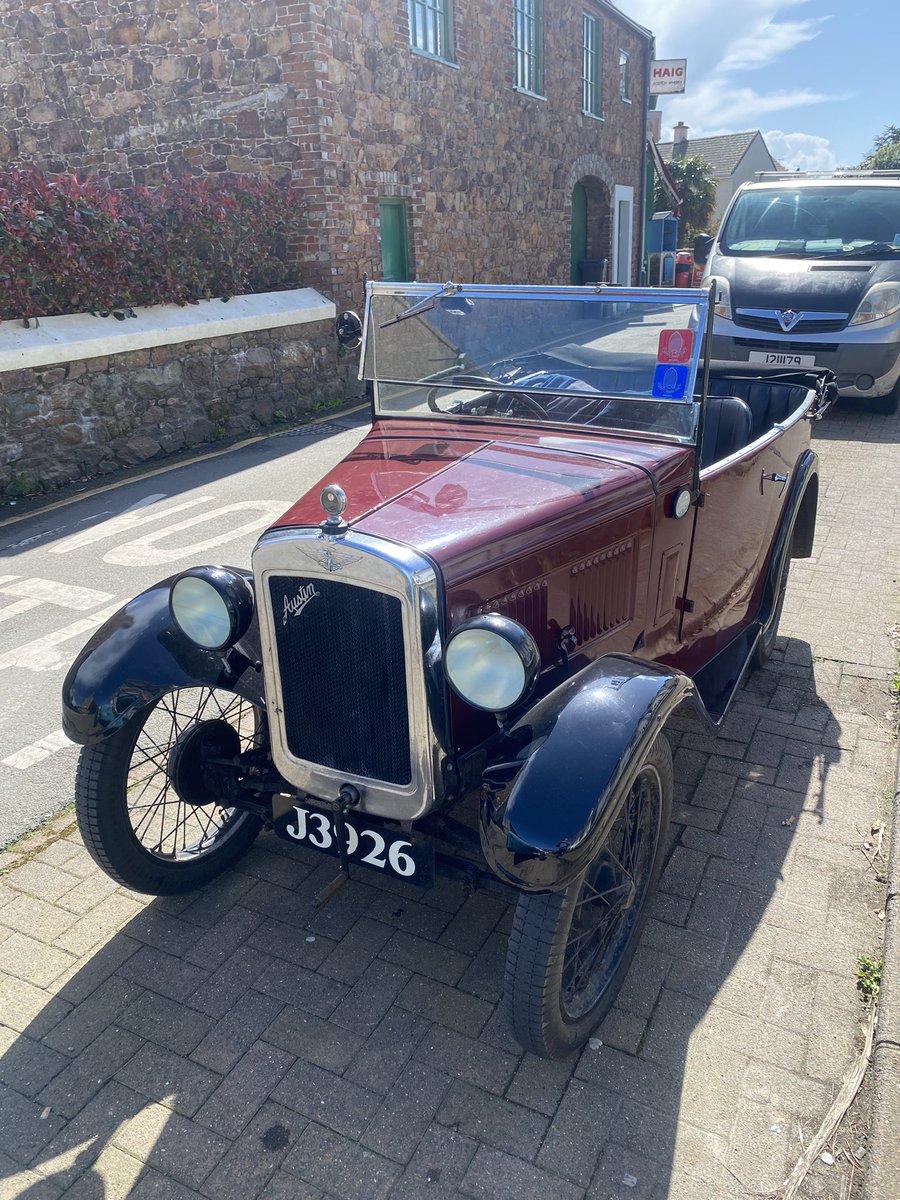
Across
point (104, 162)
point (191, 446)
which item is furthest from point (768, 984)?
point (104, 162)

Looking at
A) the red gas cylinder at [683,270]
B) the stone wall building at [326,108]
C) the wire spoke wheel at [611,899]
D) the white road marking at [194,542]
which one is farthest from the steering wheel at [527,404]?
the red gas cylinder at [683,270]

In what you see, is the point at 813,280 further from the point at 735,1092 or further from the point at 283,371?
the point at 735,1092

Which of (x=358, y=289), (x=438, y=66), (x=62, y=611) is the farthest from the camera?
(x=438, y=66)

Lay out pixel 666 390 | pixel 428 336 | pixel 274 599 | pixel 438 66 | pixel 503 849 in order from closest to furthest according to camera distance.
Result: pixel 503 849
pixel 274 599
pixel 666 390
pixel 428 336
pixel 438 66

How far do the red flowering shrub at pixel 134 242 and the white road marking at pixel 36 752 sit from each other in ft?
16.5

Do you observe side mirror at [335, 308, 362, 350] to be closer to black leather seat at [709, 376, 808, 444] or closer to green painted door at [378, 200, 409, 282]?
black leather seat at [709, 376, 808, 444]

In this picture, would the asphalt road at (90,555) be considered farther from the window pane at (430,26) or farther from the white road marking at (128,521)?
the window pane at (430,26)

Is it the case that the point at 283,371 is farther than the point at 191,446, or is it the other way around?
the point at 283,371

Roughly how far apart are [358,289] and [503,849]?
1026 centimetres

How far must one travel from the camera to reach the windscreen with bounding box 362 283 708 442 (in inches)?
123

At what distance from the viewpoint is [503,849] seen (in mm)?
2170

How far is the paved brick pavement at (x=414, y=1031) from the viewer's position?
2154mm

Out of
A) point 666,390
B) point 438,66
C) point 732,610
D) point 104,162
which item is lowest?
point 732,610

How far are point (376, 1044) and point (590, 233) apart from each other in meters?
19.9
